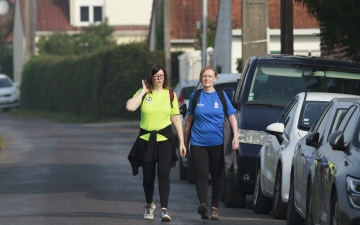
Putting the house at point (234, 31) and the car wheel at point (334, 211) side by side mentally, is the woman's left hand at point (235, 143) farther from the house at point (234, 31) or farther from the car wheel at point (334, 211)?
the house at point (234, 31)

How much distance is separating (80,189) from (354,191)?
8578 millimetres

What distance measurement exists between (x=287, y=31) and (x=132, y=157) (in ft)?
25.2

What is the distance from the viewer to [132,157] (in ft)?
39.1

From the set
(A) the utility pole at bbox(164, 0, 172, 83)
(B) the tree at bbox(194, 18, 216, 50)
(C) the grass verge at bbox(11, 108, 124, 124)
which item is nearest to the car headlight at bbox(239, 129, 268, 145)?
(A) the utility pole at bbox(164, 0, 172, 83)

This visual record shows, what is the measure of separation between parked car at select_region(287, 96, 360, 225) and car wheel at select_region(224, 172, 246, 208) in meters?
2.40

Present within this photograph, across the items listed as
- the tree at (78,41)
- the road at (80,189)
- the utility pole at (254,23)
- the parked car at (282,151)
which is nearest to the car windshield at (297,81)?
the parked car at (282,151)

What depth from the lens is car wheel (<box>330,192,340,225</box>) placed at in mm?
7997

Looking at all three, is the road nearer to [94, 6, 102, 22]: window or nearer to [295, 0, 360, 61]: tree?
[295, 0, 360, 61]: tree

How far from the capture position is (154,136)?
38.5 feet

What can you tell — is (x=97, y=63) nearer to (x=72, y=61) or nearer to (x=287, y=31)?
(x=72, y=61)

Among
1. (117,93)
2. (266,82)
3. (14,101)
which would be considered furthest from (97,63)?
(266,82)

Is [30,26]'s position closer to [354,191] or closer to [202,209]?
[202,209]

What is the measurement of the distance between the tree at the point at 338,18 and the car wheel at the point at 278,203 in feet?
9.54

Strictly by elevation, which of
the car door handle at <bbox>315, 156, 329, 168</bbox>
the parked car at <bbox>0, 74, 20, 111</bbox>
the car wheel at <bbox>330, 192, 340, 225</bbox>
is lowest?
the parked car at <bbox>0, 74, 20, 111</bbox>
